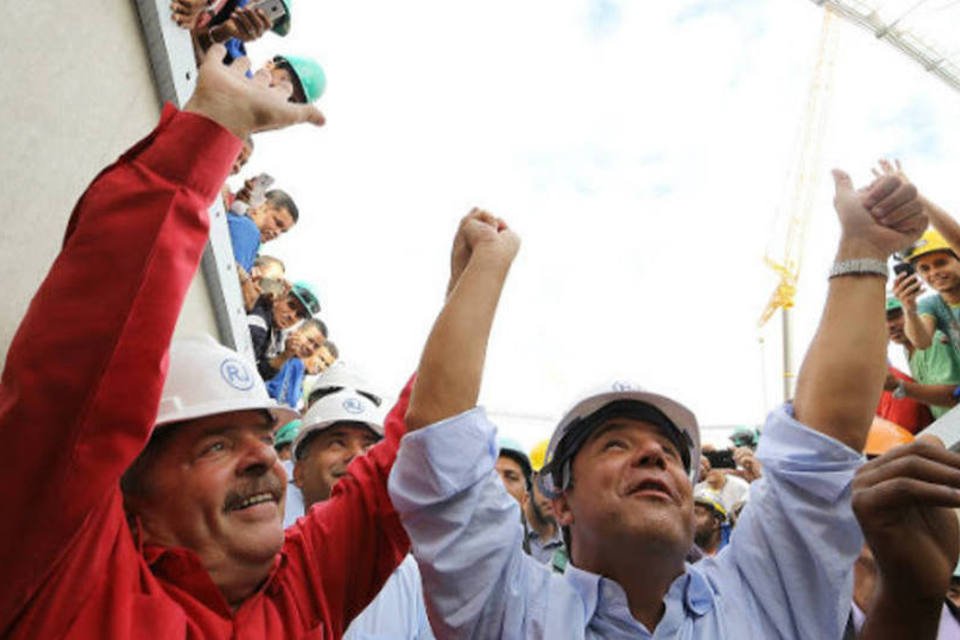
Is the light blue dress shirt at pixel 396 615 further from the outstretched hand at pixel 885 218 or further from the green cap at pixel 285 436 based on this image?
the green cap at pixel 285 436

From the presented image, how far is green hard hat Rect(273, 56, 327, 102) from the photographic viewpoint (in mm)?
4121

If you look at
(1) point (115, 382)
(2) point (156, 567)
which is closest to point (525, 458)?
(2) point (156, 567)

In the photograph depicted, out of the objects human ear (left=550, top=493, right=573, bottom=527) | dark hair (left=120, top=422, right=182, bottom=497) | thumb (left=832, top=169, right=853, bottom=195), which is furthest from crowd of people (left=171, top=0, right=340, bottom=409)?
thumb (left=832, top=169, right=853, bottom=195)

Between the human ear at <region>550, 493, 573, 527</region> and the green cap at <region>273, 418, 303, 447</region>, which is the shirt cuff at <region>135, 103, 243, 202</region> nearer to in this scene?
the human ear at <region>550, 493, 573, 527</region>

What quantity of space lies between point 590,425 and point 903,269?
3875mm

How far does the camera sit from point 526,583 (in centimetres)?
191

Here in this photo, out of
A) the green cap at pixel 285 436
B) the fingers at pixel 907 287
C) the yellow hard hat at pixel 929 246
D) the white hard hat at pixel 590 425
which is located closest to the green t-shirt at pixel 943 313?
the fingers at pixel 907 287

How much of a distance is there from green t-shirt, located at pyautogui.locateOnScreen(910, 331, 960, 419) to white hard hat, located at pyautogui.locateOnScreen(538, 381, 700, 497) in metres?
3.43

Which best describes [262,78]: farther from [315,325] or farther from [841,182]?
[315,325]

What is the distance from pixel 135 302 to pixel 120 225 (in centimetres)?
15

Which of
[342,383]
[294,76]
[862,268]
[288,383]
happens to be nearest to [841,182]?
[862,268]

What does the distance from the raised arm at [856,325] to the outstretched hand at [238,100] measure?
1.60m

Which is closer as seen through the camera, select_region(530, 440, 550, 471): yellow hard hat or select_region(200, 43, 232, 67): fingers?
select_region(200, 43, 232, 67): fingers

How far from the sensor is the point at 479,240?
205 centimetres
